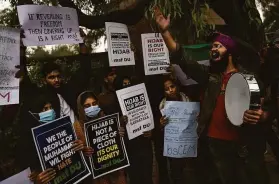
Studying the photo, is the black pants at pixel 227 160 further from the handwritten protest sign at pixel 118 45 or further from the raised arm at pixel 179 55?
the handwritten protest sign at pixel 118 45

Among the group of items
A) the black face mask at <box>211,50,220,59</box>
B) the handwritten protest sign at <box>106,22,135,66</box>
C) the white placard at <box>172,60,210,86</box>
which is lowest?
the white placard at <box>172,60,210,86</box>

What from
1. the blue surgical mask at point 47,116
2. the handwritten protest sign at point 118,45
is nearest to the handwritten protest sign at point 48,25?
the handwritten protest sign at point 118,45

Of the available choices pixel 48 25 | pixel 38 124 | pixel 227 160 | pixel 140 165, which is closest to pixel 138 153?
pixel 140 165

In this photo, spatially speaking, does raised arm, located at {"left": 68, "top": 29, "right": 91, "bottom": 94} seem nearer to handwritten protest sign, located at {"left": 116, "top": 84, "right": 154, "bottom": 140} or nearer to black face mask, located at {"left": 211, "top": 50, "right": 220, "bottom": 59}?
handwritten protest sign, located at {"left": 116, "top": 84, "right": 154, "bottom": 140}

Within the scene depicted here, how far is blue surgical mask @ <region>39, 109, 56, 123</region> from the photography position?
3.28 meters

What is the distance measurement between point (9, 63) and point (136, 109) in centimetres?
132

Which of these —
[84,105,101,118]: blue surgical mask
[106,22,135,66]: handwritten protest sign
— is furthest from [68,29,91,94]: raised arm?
[84,105,101,118]: blue surgical mask

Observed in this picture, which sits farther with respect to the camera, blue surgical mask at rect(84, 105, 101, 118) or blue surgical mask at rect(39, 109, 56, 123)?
blue surgical mask at rect(84, 105, 101, 118)

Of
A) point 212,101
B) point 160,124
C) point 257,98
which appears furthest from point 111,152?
point 257,98

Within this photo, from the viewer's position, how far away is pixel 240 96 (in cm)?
339

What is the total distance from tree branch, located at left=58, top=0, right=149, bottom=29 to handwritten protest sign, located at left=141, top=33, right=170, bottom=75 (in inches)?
18.5

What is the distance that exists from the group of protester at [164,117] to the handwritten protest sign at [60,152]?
0.06 metres

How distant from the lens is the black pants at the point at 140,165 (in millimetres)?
4020

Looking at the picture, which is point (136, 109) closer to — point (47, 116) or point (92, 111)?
point (92, 111)
